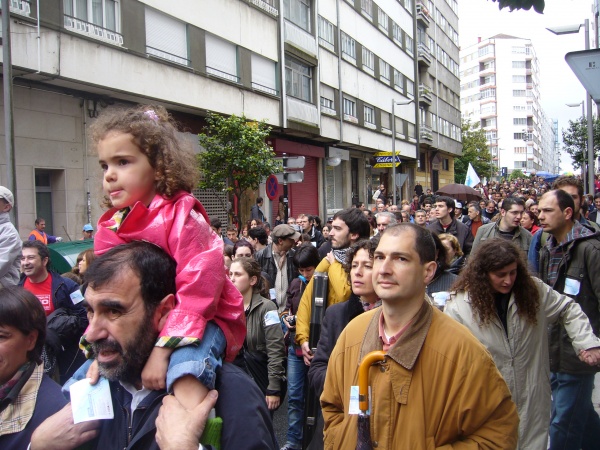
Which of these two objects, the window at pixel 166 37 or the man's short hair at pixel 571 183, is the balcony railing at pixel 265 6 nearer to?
the window at pixel 166 37

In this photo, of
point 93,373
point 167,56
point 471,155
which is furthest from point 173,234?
point 471,155

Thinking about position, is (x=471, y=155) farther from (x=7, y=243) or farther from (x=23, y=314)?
(x=23, y=314)

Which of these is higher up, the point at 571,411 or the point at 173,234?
the point at 173,234

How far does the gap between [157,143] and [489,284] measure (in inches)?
103

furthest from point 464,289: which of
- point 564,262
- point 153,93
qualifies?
point 153,93

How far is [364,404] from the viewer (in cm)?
249

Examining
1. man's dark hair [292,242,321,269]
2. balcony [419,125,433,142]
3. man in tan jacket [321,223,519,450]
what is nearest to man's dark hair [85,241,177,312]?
man in tan jacket [321,223,519,450]

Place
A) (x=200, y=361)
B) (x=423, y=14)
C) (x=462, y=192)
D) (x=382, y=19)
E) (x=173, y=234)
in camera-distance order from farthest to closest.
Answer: (x=423, y=14) → (x=382, y=19) → (x=462, y=192) → (x=173, y=234) → (x=200, y=361)

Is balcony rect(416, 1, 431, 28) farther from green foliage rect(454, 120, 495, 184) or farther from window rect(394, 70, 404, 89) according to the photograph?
green foliage rect(454, 120, 495, 184)

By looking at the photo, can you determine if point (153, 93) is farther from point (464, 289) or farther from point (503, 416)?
point (503, 416)

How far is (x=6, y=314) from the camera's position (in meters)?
2.79

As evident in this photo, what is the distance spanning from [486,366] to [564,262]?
3103 millimetres

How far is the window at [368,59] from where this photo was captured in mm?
35344

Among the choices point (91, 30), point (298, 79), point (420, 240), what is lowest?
point (420, 240)
